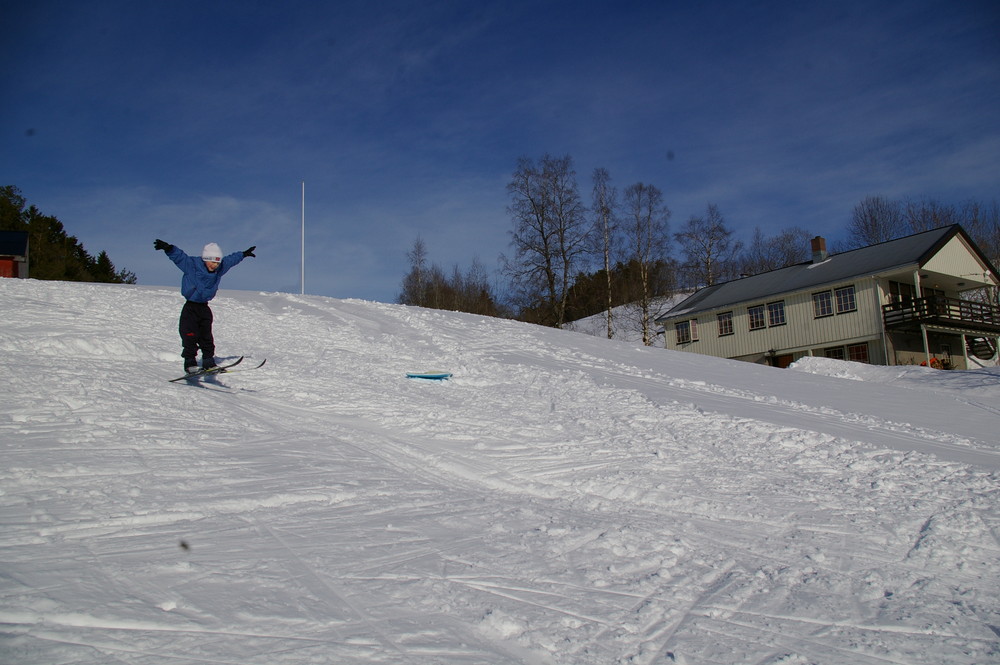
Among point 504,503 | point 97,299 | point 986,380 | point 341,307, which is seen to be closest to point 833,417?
point 504,503

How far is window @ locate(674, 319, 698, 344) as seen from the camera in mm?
35562

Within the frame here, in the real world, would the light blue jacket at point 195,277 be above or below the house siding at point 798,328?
below

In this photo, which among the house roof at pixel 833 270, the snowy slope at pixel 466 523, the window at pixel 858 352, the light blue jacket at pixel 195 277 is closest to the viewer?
the snowy slope at pixel 466 523

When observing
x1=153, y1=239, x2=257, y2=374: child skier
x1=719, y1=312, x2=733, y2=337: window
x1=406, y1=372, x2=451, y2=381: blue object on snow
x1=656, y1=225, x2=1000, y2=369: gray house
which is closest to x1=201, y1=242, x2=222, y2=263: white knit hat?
x1=153, y1=239, x2=257, y2=374: child skier

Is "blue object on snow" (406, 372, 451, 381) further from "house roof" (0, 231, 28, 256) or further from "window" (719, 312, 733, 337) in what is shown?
"house roof" (0, 231, 28, 256)

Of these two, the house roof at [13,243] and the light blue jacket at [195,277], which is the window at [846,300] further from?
the house roof at [13,243]

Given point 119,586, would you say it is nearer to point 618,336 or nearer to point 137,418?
point 137,418

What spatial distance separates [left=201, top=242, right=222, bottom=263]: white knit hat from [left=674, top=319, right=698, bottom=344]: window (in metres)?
30.4

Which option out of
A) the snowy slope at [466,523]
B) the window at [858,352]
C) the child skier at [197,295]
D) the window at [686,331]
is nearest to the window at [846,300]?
the window at [858,352]

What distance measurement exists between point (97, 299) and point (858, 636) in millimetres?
13871

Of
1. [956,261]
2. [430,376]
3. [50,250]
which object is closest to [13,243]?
[50,250]

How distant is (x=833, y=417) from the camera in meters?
8.84

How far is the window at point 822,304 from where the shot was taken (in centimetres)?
2998

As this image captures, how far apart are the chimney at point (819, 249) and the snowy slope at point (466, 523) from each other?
26480 millimetres
